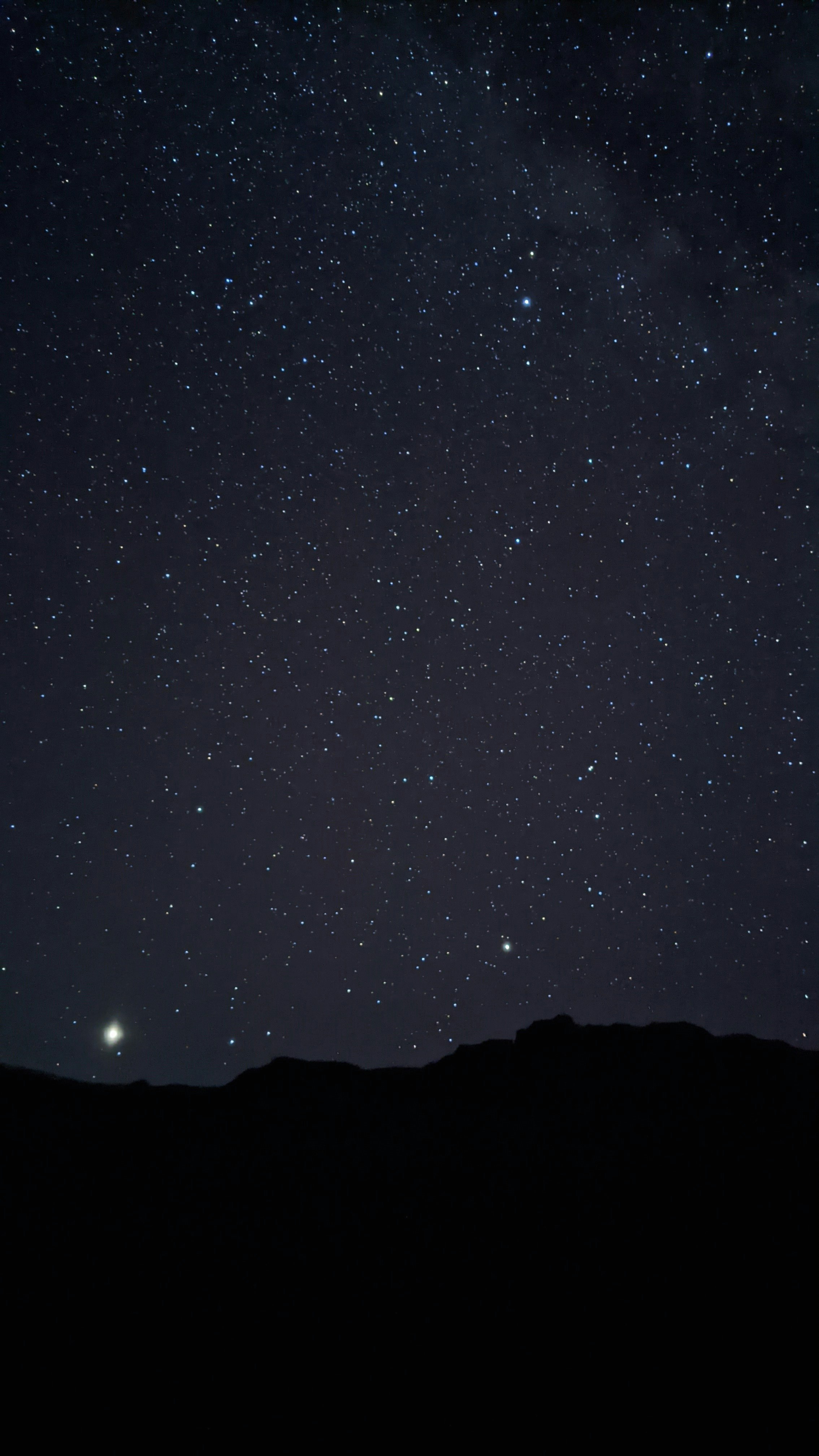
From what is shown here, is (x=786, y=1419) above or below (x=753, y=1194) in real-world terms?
below

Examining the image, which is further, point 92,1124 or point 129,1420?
point 92,1124

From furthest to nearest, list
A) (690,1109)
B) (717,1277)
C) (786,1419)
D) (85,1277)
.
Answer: (690,1109) → (85,1277) → (717,1277) → (786,1419)

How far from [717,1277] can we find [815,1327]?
2.44 ft

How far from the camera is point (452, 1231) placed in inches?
276

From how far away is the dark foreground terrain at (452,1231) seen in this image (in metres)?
5.76

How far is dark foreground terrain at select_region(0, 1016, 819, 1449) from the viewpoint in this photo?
576 cm

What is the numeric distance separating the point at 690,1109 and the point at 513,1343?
303 centimetres

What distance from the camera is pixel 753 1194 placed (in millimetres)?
6977

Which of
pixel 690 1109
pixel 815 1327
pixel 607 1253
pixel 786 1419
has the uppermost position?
pixel 690 1109

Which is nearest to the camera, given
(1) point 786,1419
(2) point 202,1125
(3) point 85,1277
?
(1) point 786,1419

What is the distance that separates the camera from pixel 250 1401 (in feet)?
18.8

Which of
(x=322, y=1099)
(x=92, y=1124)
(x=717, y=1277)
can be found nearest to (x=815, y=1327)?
(x=717, y=1277)

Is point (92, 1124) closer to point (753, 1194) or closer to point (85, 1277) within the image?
point (85, 1277)

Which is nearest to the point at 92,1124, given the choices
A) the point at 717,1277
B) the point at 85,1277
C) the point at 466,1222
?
the point at 85,1277
